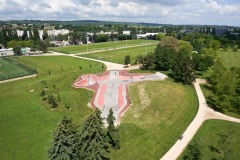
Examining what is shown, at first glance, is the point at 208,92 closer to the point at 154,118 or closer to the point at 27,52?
the point at 154,118

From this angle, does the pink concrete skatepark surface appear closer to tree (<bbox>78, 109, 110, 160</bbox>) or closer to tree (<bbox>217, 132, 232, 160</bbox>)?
tree (<bbox>78, 109, 110, 160</bbox>)

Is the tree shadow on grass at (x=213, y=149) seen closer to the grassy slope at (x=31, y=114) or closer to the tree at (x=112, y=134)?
the tree at (x=112, y=134)

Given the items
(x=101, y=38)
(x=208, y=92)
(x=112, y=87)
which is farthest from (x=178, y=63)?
(x=101, y=38)

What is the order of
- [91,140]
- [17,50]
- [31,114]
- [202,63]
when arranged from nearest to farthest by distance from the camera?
[91,140], [31,114], [202,63], [17,50]

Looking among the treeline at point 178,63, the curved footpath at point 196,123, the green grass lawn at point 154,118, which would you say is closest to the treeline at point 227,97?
the curved footpath at point 196,123

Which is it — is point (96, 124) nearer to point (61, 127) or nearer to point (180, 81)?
point (61, 127)

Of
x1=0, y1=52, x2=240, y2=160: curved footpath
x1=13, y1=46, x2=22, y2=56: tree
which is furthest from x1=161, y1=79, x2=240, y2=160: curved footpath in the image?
x1=13, y1=46, x2=22, y2=56: tree
